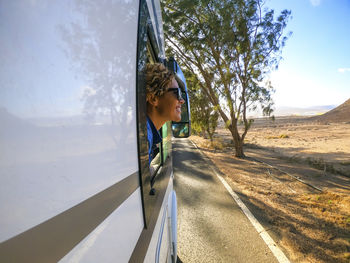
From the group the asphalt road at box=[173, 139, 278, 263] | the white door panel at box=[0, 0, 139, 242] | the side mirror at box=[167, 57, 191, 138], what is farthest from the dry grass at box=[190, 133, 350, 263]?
the white door panel at box=[0, 0, 139, 242]

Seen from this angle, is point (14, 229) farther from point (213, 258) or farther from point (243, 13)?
point (243, 13)

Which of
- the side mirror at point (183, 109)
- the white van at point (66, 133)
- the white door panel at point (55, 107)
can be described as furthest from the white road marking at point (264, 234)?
the white door panel at point (55, 107)

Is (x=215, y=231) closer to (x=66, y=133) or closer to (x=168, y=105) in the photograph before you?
(x=168, y=105)

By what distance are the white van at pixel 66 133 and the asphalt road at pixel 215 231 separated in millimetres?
2520

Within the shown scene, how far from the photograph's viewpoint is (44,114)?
346 millimetres

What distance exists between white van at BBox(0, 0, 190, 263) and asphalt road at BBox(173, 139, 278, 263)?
8.27 ft

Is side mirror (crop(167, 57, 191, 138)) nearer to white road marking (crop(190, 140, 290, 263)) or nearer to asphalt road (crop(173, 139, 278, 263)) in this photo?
asphalt road (crop(173, 139, 278, 263))

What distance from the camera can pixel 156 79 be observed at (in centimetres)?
149

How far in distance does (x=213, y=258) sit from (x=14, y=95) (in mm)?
3147

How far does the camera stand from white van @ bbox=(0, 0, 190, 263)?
11.3 inches

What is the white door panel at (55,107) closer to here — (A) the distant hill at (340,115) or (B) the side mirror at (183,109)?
(B) the side mirror at (183,109)

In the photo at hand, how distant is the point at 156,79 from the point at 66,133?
1.18 metres

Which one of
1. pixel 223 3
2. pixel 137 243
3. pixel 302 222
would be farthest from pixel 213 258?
pixel 223 3

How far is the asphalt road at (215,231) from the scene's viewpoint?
2668mm
